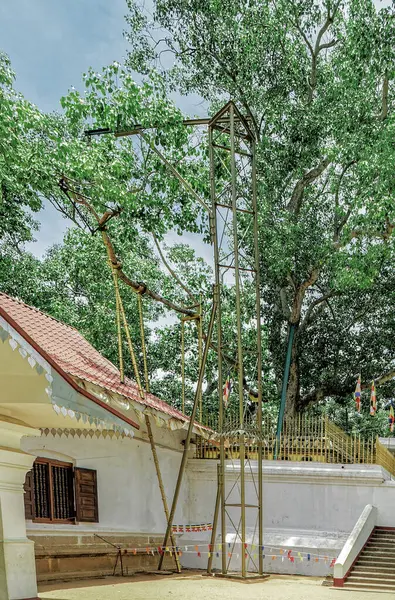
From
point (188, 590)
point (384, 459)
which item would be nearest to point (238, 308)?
point (188, 590)

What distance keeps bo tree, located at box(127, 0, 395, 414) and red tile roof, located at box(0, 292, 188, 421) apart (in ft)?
22.8

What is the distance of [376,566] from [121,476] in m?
4.83

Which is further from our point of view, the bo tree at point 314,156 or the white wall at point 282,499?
the bo tree at point 314,156

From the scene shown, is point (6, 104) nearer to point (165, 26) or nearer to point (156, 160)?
point (156, 160)

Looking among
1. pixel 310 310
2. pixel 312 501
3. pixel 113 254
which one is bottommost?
pixel 312 501

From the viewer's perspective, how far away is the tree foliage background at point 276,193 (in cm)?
1600

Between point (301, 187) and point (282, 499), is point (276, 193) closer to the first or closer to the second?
point (301, 187)

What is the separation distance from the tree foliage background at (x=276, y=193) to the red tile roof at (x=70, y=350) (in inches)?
102

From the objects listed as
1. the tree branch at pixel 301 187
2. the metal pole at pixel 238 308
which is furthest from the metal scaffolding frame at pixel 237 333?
the tree branch at pixel 301 187

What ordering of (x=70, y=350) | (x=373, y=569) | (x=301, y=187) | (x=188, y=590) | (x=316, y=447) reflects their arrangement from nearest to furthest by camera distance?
(x=188, y=590) < (x=70, y=350) < (x=373, y=569) < (x=316, y=447) < (x=301, y=187)

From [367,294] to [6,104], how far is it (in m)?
13.8

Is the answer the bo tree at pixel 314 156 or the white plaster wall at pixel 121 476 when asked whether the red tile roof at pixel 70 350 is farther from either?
the bo tree at pixel 314 156

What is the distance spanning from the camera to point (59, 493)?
10.9 metres

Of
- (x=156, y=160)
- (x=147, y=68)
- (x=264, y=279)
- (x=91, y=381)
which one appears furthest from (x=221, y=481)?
(x=147, y=68)
